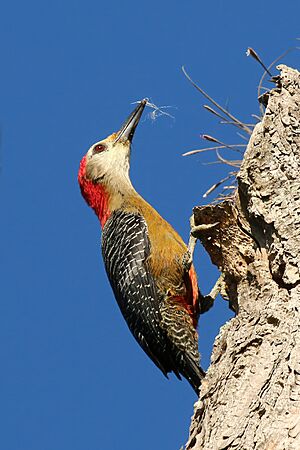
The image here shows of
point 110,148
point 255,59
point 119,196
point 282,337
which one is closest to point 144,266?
point 119,196

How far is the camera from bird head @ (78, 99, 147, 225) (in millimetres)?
7266

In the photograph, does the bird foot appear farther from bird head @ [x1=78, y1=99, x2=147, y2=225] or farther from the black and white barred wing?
bird head @ [x1=78, y1=99, x2=147, y2=225]

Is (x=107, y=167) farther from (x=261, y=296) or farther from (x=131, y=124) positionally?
(x=261, y=296)

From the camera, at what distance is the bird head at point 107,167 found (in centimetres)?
727

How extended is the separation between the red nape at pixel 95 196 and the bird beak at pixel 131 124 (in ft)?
1.29

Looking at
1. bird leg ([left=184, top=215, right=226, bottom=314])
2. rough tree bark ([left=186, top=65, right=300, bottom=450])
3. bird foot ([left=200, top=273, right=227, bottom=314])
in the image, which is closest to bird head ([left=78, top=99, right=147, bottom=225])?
bird leg ([left=184, top=215, right=226, bottom=314])

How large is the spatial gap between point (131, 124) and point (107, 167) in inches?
17.7

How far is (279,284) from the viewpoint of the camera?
4414 mm

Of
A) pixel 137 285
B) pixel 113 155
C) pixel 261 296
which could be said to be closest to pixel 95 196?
pixel 113 155

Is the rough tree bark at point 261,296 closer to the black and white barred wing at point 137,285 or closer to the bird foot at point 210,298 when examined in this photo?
the bird foot at point 210,298

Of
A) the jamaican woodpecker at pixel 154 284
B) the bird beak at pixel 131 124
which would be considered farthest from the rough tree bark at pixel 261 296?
the bird beak at pixel 131 124

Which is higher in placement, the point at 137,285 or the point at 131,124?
the point at 131,124

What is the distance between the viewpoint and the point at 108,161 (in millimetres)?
7449

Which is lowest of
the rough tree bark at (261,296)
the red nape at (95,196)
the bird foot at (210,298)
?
the rough tree bark at (261,296)
